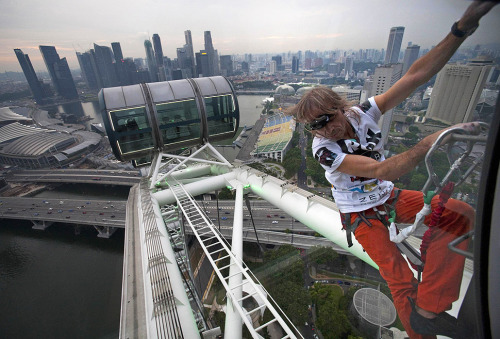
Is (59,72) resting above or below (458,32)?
above

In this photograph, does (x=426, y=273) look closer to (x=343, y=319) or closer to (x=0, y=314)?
(x=343, y=319)

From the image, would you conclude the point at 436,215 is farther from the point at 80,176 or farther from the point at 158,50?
the point at 158,50

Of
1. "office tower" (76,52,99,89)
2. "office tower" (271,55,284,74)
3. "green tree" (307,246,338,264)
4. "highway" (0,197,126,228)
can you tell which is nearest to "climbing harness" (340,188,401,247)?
"green tree" (307,246,338,264)

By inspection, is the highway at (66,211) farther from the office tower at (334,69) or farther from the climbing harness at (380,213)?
the office tower at (334,69)

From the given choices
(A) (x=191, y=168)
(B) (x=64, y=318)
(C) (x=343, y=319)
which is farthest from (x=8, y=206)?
(C) (x=343, y=319)

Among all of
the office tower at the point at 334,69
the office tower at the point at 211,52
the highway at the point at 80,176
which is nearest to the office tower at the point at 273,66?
the office tower at the point at 211,52

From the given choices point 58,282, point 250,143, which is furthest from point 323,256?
point 250,143
